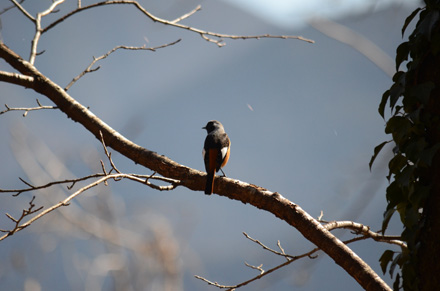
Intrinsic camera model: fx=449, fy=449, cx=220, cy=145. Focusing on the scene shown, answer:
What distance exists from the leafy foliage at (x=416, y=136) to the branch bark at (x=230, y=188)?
514mm

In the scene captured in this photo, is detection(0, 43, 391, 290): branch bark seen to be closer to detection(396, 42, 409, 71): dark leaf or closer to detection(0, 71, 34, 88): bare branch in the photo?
detection(0, 71, 34, 88): bare branch

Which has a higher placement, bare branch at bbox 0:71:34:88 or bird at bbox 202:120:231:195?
bird at bbox 202:120:231:195

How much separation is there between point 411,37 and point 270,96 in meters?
8.23

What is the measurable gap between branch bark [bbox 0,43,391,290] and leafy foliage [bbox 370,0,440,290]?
514 mm

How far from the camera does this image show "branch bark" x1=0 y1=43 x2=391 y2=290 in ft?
7.34

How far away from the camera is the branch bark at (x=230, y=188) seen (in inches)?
88.0

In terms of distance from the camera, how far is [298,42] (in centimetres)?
984

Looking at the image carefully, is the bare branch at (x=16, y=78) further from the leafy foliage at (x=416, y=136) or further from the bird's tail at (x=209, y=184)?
the leafy foliage at (x=416, y=136)

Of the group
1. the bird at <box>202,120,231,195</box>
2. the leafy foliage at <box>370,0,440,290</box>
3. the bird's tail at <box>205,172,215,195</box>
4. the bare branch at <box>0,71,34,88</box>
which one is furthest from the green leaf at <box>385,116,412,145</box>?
the bare branch at <box>0,71,34,88</box>

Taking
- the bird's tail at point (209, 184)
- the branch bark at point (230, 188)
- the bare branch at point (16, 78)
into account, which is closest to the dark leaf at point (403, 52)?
the branch bark at point (230, 188)

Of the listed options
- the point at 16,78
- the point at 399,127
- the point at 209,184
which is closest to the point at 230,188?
the point at 209,184

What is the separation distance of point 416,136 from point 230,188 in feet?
4.37

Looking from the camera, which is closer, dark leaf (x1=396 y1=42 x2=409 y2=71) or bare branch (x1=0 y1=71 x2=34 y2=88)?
dark leaf (x1=396 y1=42 x2=409 y2=71)

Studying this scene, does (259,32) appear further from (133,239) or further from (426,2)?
(426,2)
